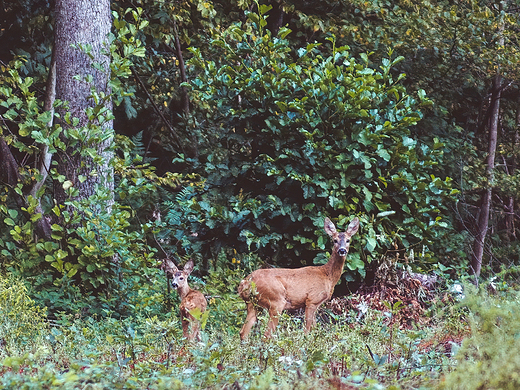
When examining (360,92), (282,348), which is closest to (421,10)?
(360,92)

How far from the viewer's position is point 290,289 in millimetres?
6266

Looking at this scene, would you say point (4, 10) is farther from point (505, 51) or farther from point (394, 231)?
point (505, 51)

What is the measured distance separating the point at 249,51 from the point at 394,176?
232 centimetres

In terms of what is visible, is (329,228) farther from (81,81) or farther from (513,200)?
(513,200)

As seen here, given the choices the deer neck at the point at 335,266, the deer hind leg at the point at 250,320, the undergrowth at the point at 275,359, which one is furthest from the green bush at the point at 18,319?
the deer neck at the point at 335,266

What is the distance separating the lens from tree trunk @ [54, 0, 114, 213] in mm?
7770

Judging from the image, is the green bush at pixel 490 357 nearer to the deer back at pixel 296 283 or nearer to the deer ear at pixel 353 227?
the deer back at pixel 296 283

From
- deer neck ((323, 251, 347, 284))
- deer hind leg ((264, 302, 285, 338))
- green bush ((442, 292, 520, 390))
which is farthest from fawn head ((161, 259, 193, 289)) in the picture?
green bush ((442, 292, 520, 390))

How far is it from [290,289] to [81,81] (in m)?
3.77

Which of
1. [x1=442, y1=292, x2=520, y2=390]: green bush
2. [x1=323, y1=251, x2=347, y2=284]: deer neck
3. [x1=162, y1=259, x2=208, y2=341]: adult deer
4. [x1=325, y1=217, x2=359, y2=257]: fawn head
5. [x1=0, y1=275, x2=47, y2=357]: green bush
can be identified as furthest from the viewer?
[x1=323, y1=251, x2=347, y2=284]: deer neck

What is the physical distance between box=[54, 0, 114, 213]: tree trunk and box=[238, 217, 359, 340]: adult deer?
2.45m

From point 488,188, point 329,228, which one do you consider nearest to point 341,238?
point 329,228

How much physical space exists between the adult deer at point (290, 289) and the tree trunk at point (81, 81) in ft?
8.04

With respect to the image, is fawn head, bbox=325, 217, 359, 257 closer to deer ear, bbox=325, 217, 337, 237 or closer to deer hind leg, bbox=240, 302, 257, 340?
deer ear, bbox=325, 217, 337, 237
